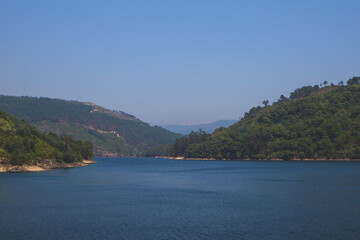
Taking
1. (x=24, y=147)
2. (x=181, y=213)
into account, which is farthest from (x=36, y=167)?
(x=181, y=213)

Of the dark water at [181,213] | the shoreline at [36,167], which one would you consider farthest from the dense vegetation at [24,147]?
the dark water at [181,213]

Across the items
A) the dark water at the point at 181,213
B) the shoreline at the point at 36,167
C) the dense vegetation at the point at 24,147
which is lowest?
the dark water at the point at 181,213

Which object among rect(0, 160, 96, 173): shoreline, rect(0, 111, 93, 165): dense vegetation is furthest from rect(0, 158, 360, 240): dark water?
rect(0, 160, 96, 173): shoreline

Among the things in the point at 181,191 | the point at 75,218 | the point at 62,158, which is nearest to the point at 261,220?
the point at 75,218

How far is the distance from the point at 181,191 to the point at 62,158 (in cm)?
11020

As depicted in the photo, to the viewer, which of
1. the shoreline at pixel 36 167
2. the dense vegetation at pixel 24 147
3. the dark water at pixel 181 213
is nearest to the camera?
the dark water at pixel 181 213

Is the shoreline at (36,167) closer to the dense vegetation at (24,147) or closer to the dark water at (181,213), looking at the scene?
the dense vegetation at (24,147)

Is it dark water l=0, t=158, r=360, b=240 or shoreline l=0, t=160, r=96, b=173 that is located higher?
shoreline l=0, t=160, r=96, b=173

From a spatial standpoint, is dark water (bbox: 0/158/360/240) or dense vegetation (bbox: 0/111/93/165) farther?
dense vegetation (bbox: 0/111/93/165)

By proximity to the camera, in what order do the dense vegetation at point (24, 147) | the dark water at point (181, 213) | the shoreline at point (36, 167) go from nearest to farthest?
1. the dark water at point (181, 213)
2. the shoreline at point (36, 167)
3. the dense vegetation at point (24, 147)

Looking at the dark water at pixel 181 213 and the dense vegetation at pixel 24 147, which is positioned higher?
the dense vegetation at pixel 24 147

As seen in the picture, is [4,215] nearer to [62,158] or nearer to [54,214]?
[54,214]

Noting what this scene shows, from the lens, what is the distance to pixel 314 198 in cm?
7262

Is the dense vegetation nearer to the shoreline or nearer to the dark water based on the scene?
the shoreline
